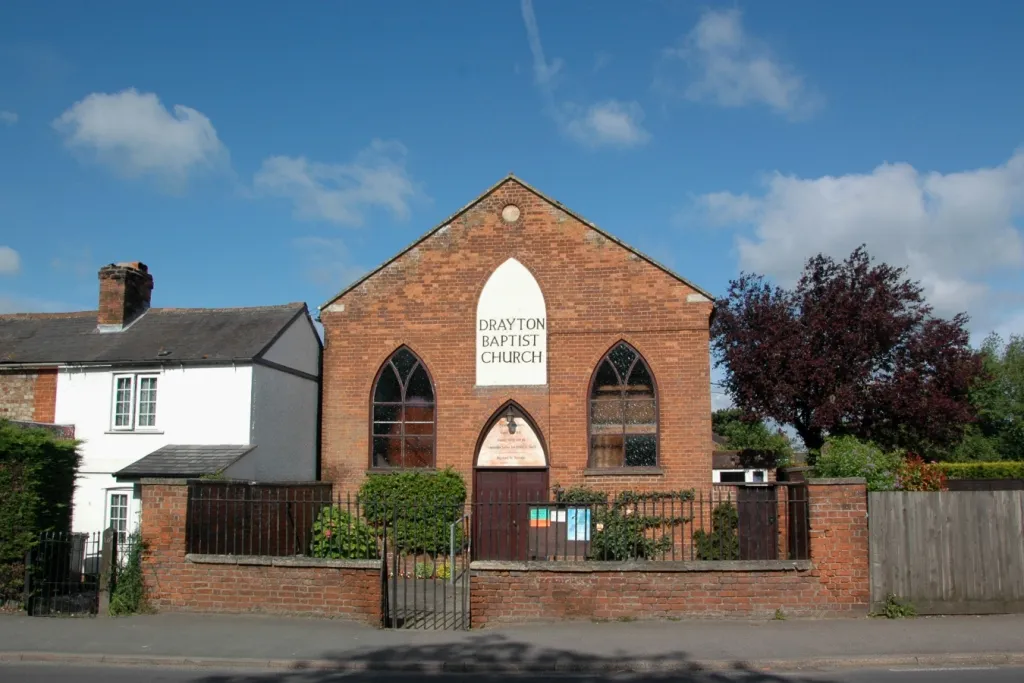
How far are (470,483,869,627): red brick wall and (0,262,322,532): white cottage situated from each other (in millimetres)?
7609

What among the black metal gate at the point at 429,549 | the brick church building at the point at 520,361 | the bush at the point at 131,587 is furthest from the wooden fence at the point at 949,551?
the bush at the point at 131,587

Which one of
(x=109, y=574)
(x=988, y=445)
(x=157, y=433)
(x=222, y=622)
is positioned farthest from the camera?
(x=988, y=445)

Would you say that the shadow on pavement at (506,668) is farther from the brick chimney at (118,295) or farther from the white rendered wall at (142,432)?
the brick chimney at (118,295)

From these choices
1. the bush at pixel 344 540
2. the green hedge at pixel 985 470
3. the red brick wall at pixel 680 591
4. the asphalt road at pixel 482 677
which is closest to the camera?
the asphalt road at pixel 482 677

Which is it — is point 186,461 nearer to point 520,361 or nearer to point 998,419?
point 520,361

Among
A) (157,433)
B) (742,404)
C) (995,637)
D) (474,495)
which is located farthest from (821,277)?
(157,433)

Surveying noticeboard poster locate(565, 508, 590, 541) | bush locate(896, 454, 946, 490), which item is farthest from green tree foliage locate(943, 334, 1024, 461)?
noticeboard poster locate(565, 508, 590, 541)

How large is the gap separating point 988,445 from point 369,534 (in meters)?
35.8

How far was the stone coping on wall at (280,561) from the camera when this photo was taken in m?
12.2

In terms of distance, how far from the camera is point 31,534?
13.1 m

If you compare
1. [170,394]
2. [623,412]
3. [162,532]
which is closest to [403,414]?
[623,412]

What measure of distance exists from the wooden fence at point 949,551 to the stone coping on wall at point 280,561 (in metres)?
7.25

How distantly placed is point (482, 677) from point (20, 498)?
8065 millimetres

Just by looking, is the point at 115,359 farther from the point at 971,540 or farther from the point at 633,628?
the point at 971,540
